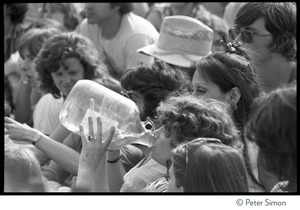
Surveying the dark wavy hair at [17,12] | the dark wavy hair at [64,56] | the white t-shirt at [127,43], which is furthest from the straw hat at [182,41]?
the dark wavy hair at [17,12]

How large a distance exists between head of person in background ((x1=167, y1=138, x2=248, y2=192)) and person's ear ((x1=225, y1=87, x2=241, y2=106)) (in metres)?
0.62

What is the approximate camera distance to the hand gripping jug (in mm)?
2459

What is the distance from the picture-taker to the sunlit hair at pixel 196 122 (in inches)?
88.4

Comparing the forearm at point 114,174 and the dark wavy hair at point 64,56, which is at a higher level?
the dark wavy hair at point 64,56

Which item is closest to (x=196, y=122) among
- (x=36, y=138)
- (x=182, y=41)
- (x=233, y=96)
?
(x=233, y=96)

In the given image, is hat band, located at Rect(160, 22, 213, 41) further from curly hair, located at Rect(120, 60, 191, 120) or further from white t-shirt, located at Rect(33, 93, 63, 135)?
white t-shirt, located at Rect(33, 93, 63, 135)

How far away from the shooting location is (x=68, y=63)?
3.56 meters

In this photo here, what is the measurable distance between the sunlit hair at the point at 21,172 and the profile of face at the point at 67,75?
4.62ft

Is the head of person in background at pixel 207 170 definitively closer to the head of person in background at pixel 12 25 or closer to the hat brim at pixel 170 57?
the hat brim at pixel 170 57

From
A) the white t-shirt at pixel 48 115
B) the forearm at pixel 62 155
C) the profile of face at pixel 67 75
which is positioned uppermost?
the profile of face at pixel 67 75

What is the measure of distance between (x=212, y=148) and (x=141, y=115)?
80 centimetres

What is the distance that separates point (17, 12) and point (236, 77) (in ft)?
9.69

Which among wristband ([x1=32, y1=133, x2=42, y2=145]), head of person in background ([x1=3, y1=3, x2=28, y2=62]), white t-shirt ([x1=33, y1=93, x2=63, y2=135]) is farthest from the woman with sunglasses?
head of person in background ([x1=3, y1=3, x2=28, y2=62])

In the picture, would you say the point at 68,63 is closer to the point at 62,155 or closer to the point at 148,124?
the point at 62,155
